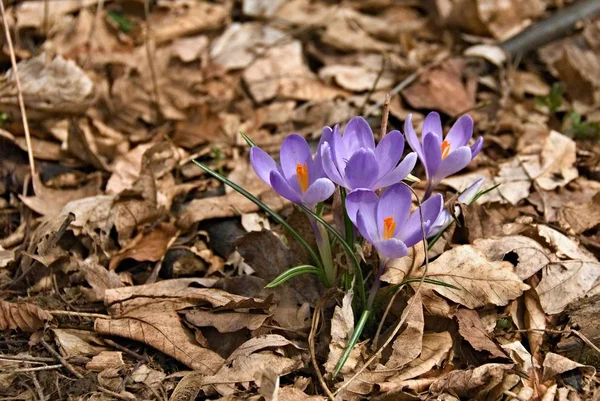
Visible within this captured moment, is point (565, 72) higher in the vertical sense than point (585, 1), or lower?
lower

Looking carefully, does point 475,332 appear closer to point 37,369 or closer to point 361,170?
point 361,170

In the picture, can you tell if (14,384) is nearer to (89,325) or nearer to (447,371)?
(89,325)

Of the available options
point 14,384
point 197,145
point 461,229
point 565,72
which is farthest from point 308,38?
point 14,384

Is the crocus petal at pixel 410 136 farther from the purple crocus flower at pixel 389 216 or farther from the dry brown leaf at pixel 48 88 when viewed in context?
the dry brown leaf at pixel 48 88

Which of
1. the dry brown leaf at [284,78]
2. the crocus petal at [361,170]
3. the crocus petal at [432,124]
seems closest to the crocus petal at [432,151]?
the crocus petal at [432,124]

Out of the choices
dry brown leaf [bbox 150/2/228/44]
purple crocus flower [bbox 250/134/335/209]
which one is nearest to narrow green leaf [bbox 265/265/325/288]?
purple crocus flower [bbox 250/134/335/209]

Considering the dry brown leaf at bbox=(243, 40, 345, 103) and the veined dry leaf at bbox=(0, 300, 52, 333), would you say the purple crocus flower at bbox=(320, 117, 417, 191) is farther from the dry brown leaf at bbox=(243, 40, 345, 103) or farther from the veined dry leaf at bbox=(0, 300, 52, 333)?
the dry brown leaf at bbox=(243, 40, 345, 103)
